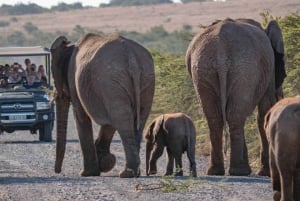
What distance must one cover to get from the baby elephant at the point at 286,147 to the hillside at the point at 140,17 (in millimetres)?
86033

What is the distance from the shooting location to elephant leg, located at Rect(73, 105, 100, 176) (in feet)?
68.8

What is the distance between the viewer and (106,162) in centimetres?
2136

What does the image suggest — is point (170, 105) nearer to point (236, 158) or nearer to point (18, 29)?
point (236, 158)

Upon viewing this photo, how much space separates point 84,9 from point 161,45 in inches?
1665

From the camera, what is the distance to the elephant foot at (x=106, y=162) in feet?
69.9

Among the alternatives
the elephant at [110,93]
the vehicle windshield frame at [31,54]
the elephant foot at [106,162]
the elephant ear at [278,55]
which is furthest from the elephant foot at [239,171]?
the vehicle windshield frame at [31,54]

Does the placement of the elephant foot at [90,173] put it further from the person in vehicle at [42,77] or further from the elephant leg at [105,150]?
the person in vehicle at [42,77]

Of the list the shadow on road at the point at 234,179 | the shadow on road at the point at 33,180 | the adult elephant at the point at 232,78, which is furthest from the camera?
the adult elephant at the point at 232,78

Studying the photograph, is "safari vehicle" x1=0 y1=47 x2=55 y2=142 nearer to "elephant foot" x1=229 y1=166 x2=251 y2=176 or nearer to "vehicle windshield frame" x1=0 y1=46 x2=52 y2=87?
"vehicle windshield frame" x1=0 y1=46 x2=52 y2=87

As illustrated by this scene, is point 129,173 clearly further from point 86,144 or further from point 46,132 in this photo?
point 46,132

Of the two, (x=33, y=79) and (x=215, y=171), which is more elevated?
(x=215, y=171)

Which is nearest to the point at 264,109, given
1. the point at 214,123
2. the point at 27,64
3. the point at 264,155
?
the point at 264,155

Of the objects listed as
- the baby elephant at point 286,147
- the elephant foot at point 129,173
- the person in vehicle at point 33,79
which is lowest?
the person in vehicle at point 33,79

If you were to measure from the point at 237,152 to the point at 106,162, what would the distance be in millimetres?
2412
